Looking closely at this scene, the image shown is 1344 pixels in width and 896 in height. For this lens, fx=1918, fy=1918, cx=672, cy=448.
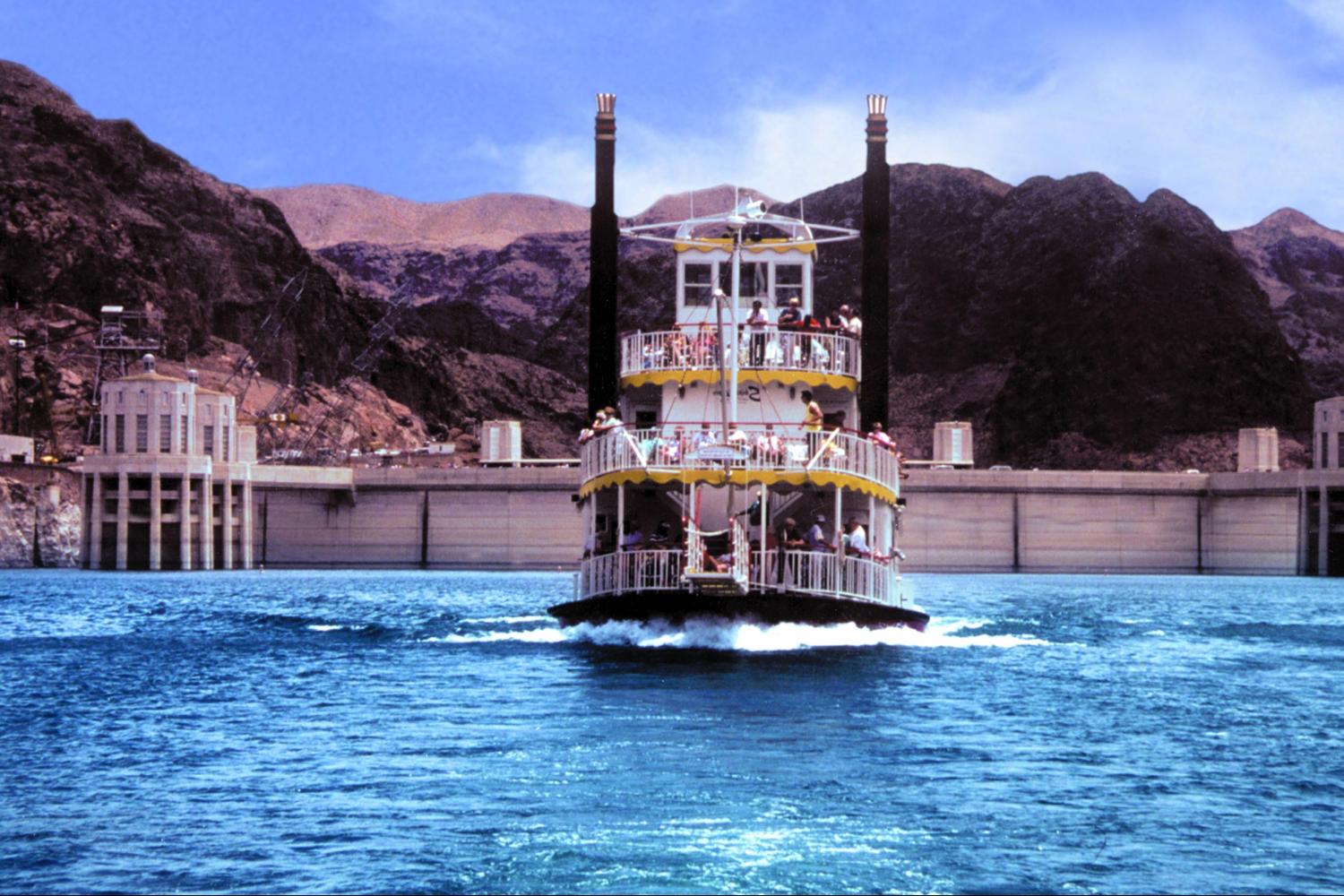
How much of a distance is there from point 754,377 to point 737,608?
5.84m

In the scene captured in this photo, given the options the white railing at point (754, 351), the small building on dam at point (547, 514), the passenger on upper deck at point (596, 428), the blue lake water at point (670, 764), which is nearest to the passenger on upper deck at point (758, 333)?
the white railing at point (754, 351)

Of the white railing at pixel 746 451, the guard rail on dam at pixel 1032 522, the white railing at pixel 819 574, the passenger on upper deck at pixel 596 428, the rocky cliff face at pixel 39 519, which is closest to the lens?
the white railing at pixel 746 451

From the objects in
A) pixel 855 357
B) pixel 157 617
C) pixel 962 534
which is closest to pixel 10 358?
pixel 962 534

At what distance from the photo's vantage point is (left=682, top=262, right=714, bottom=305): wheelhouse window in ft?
153

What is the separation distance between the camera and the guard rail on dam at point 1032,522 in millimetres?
121938

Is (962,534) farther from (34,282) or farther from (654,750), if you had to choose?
(34,282)

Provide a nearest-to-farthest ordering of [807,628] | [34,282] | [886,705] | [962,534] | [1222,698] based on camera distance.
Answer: [886,705], [1222,698], [807,628], [962,534], [34,282]

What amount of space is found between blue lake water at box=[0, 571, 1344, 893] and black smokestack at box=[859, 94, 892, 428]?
284 inches

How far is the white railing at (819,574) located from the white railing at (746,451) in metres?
1.85

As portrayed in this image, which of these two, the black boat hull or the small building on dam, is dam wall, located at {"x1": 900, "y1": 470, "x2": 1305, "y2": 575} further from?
the black boat hull

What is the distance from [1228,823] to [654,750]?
8139 mm

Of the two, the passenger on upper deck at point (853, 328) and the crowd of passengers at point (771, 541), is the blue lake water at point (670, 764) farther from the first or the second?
A: the passenger on upper deck at point (853, 328)

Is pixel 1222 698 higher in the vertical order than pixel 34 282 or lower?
lower

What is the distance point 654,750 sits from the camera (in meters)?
27.3
